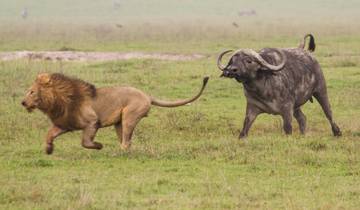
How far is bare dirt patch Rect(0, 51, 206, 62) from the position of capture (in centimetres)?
2342

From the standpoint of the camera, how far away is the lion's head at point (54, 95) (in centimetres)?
1002

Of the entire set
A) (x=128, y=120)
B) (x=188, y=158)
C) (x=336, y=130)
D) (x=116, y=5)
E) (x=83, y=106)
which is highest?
(x=83, y=106)

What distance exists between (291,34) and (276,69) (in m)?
26.4

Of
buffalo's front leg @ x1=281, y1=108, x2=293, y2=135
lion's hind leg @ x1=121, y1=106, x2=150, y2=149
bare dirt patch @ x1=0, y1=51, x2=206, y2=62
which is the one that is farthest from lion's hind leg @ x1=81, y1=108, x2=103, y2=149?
bare dirt patch @ x1=0, y1=51, x2=206, y2=62

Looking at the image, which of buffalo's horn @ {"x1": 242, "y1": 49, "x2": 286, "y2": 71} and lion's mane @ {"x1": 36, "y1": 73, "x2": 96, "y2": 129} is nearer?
lion's mane @ {"x1": 36, "y1": 73, "x2": 96, "y2": 129}

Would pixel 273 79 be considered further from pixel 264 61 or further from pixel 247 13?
pixel 247 13

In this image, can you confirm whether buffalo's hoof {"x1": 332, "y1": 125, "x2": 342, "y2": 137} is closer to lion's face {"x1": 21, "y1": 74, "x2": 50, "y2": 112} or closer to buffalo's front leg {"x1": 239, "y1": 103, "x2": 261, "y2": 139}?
buffalo's front leg {"x1": 239, "y1": 103, "x2": 261, "y2": 139}

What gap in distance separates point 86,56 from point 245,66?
13900 millimetres

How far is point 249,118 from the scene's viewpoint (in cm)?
1179

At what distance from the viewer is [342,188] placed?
332 inches

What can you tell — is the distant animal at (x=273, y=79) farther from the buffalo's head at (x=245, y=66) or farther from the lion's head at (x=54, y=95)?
the lion's head at (x=54, y=95)

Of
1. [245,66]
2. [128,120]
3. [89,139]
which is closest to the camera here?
[89,139]

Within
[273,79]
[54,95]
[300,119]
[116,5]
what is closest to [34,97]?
[54,95]

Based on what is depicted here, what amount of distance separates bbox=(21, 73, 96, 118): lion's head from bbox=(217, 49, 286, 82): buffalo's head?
6.61ft
